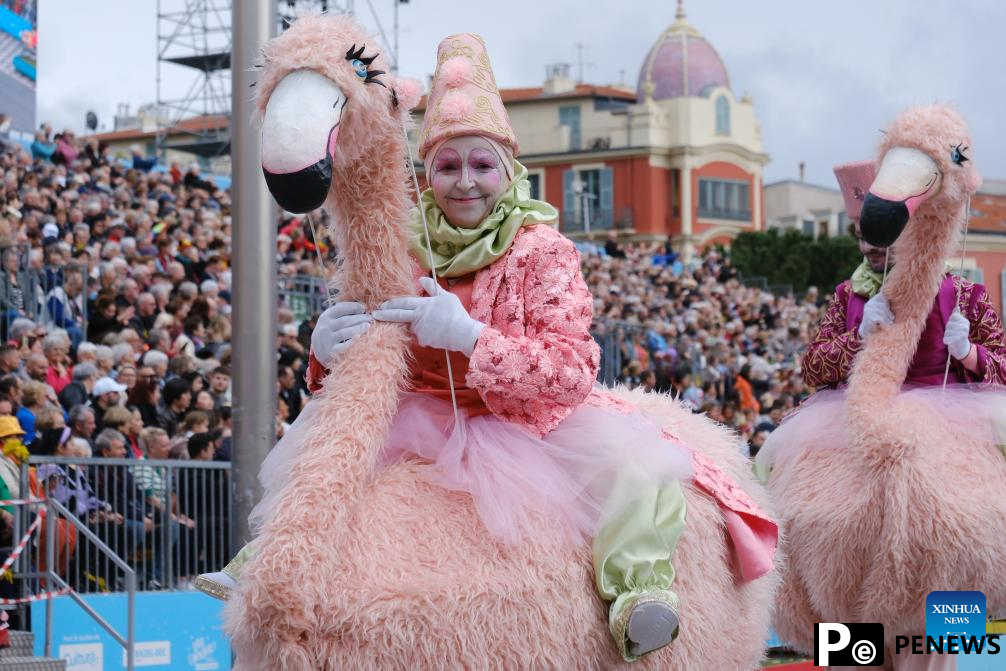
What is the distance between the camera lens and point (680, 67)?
179ft

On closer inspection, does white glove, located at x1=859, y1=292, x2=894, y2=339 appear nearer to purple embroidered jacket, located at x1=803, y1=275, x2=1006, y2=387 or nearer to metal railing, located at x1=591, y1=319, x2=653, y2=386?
purple embroidered jacket, located at x1=803, y1=275, x2=1006, y2=387

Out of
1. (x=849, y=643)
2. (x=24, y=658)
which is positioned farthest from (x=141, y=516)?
(x=849, y=643)

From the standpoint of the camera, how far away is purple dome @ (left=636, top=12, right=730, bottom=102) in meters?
53.8

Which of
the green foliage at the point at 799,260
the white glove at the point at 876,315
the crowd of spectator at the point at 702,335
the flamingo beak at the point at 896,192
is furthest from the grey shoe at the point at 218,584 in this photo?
the green foliage at the point at 799,260

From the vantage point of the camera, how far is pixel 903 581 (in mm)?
5594

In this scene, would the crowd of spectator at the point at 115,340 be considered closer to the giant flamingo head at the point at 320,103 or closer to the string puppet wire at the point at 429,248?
the string puppet wire at the point at 429,248

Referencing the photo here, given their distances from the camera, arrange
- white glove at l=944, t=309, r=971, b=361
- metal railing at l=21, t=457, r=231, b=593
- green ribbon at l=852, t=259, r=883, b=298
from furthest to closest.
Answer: metal railing at l=21, t=457, r=231, b=593 < green ribbon at l=852, t=259, r=883, b=298 < white glove at l=944, t=309, r=971, b=361

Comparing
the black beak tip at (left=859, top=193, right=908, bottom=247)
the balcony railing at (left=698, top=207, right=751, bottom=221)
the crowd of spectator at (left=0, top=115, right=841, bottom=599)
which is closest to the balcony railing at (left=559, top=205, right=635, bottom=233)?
the balcony railing at (left=698, top=207, right=751, bottom=221)

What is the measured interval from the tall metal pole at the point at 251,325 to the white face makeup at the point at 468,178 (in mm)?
2996

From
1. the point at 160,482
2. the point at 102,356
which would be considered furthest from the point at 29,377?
the point at 160,482

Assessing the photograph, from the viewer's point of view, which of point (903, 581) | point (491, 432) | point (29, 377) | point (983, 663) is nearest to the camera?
point (491, 432)

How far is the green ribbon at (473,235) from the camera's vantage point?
4176 millimetres

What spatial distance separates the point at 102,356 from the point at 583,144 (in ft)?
150

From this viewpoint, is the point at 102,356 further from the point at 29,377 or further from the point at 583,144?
the point at 583,144
